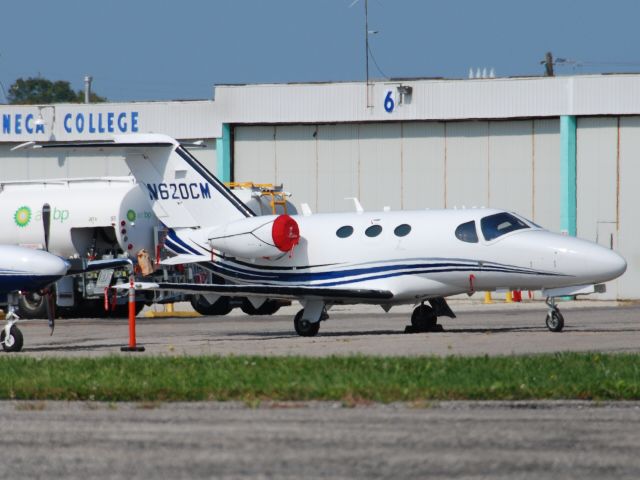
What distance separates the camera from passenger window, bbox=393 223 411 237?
24281mm

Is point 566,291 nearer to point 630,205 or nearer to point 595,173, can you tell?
point 630,205

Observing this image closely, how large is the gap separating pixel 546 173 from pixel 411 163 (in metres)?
4.40

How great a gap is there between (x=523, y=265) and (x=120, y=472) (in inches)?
587

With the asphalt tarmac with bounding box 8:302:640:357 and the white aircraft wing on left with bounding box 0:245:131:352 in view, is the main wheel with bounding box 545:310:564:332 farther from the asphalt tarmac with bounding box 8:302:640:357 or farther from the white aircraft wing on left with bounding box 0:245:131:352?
the white aircraft wing on left with bounding box 0:245:131:352

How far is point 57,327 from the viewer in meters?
29.8

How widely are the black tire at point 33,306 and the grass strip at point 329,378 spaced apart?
56.2ft

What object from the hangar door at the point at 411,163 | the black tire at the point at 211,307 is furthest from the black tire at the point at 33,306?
the hangar door at the point at 411,163

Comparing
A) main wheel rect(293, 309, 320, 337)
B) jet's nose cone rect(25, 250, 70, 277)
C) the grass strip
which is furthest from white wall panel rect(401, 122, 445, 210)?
the grass strip

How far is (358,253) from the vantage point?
24.5 metres

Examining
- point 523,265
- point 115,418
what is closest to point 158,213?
point 523,265

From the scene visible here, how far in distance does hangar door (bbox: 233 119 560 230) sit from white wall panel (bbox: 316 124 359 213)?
0.03 m

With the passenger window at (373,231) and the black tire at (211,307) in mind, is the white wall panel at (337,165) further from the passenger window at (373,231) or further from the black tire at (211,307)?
the passenger window at (373,231)

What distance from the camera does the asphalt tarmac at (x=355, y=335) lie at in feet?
65.4

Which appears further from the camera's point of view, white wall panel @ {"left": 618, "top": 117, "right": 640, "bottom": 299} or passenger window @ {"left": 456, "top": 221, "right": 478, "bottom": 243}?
white wall panel @ {"left": 618, "top": 117, "right": 640, "bottom": 299}
